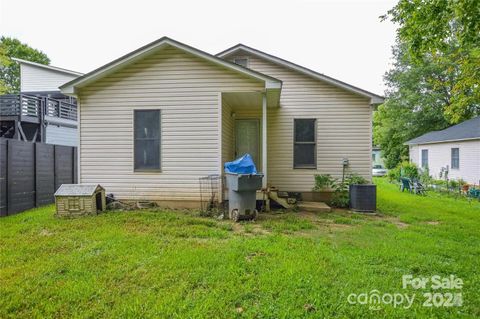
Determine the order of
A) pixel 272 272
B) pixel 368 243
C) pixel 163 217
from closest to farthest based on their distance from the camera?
pixel 272 272 < pixel 368 243 < pixel 163 217

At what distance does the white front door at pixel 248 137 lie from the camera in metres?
8.63

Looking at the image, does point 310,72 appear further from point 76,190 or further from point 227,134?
point 76,190

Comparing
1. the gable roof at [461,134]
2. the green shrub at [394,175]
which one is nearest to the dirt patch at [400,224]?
the gable roof at [461,134]

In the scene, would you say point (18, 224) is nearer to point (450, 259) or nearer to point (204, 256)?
point (204, 256)

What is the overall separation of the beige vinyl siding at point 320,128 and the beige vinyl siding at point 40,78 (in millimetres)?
15945

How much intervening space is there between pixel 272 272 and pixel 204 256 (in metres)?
1.00

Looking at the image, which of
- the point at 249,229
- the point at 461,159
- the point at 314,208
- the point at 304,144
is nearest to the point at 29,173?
the point at 249,229

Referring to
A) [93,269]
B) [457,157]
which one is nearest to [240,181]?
[93,269]

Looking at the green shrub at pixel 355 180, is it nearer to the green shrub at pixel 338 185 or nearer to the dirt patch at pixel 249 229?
the green shrub at pixel 338 185

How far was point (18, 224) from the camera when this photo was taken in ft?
17.3

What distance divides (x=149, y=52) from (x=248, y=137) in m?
3.95

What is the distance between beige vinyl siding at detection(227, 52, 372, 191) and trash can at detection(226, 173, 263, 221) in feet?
9.76

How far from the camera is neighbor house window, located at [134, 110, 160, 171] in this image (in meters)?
6.70

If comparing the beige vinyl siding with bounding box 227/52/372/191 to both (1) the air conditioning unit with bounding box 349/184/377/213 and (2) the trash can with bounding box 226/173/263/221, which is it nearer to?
(1) the air conditioning unit with bounding box 349/184/377/213
